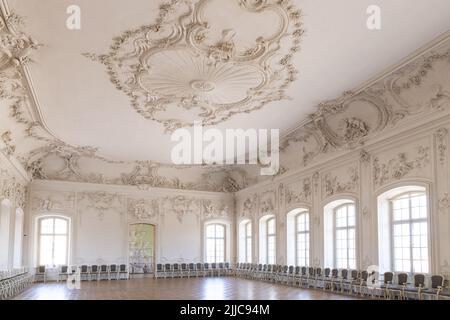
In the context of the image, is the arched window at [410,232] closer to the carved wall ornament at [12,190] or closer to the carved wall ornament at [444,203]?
the carved wall ornament at [444,203]

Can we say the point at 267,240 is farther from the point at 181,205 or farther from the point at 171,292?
the point at 171,292

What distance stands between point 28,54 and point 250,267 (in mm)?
12941

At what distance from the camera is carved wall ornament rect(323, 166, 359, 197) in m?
12.2

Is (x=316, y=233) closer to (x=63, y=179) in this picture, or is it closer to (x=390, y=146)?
(x=390, y=146)

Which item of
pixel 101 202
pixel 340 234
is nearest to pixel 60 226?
pixel 101 202

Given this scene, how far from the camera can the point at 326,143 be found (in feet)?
43.5

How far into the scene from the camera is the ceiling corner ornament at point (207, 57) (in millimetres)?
6987

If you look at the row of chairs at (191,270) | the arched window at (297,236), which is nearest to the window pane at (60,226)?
the row of chairs at (191,270)

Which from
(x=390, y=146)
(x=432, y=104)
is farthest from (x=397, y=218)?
(x=432, y=104)

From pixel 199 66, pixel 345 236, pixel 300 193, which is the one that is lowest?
pixel 345 236

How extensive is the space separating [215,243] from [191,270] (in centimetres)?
197

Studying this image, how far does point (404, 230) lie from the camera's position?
35.6 feet

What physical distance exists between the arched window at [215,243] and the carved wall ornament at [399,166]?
34.8 feet

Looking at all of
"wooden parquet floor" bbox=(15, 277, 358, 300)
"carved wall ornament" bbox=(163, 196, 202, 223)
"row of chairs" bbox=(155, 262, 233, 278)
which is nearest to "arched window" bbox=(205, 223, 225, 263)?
"row of chairs" bbox=(155, 262, 233, 278)
